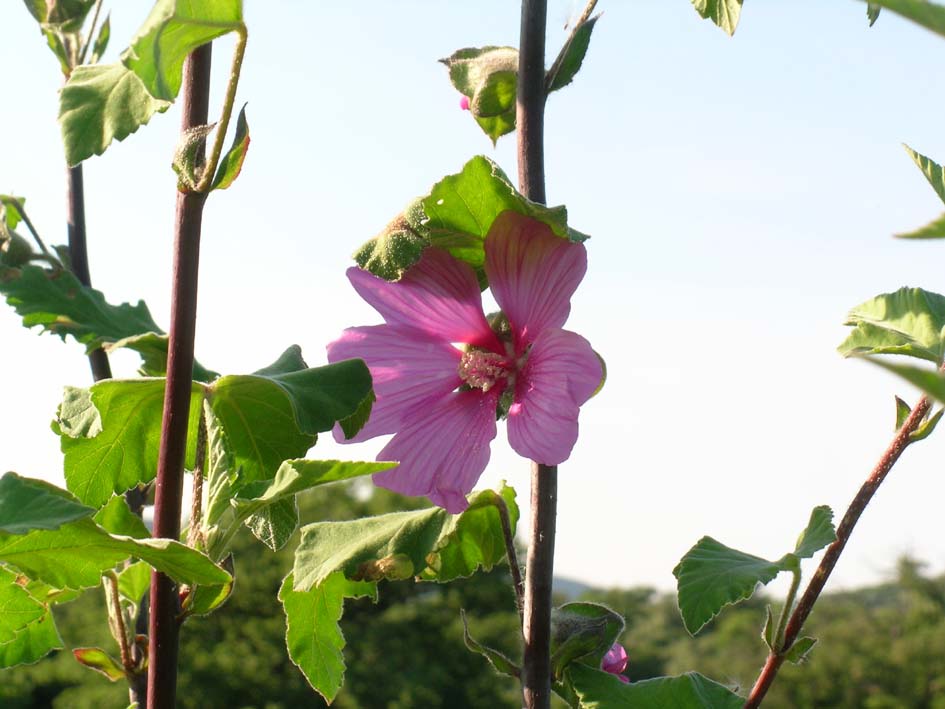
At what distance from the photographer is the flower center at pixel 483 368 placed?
843mm

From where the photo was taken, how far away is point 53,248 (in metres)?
1.11

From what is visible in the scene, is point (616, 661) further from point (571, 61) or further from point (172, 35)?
point (172, 35)

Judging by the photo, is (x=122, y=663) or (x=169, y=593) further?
(x=122, y=663)

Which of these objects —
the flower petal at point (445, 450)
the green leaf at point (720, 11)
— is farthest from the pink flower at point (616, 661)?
the green leaf at point (720, 11)

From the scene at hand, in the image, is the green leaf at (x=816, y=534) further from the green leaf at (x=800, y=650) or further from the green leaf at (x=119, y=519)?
the green leaf at (x=119, y=519)

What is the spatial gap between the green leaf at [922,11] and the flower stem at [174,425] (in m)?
0.42

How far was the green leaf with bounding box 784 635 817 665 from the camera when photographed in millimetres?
747

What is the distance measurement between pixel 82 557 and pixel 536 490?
28 centimetres

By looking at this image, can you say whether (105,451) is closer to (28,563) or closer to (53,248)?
(28,563)

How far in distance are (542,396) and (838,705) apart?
24.4m

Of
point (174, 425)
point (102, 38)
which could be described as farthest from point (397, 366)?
point (102, 38)

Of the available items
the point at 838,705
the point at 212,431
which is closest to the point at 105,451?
the point at 212,431

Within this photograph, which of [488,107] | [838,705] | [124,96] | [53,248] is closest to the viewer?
[124,96]

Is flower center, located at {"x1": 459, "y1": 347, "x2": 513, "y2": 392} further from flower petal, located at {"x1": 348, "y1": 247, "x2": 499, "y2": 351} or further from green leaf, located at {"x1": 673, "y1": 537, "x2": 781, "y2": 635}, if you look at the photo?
green leaf, located at {"x1": 673, "y1": 537, "x2": 781, "y2": 635}
